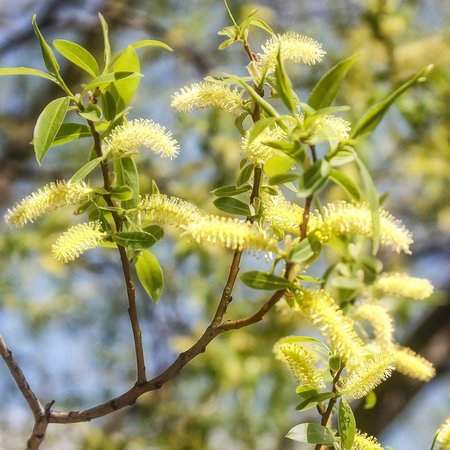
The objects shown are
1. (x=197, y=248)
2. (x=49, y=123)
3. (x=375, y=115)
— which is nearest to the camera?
(x=375, y=115)

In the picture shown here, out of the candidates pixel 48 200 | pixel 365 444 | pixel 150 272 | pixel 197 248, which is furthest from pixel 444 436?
pixel 197 248

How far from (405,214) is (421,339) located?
2.30 feet

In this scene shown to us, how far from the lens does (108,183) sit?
2.23 ft

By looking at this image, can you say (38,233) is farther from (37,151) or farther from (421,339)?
(37,151)

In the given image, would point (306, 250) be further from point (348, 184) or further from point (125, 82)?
point (125, 82)

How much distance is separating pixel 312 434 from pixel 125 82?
374 millimetres

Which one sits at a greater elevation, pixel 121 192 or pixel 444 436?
pixel 121 192

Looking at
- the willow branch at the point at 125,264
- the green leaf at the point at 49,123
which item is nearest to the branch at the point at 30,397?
the willow branch at the point at 125,264

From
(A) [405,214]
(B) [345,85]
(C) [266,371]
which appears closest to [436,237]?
(A) [405,214]

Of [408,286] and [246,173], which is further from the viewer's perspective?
[408,286]

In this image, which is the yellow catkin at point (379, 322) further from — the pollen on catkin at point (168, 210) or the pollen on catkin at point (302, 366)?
the pollen on catkin at point (168, 210)

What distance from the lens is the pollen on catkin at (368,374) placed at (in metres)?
0.63

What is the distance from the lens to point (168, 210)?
25.2 inches

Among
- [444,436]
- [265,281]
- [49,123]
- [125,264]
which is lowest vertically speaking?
[444,436]
